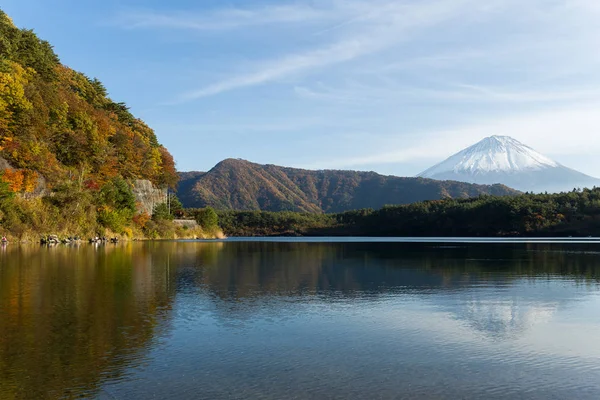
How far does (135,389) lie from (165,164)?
111970mm

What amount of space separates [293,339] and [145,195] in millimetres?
91479

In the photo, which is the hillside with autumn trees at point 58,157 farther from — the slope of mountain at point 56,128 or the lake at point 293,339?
the lake at point 293,339

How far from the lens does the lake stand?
9.27m

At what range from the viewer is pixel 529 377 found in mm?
10016

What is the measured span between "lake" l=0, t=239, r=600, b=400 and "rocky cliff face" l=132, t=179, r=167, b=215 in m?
73.1

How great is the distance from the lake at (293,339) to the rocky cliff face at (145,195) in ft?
240

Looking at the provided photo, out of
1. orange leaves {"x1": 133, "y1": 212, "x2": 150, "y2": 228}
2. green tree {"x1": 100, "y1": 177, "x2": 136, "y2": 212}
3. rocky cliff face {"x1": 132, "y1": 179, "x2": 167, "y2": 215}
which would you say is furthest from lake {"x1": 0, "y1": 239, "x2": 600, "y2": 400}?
rocky cliff face {"x1": 132, "y1": 179, "x2": 167, "y2": 215}

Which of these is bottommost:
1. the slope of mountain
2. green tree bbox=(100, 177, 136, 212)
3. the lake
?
the lake

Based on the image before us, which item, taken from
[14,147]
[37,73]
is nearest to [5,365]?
[14,147]

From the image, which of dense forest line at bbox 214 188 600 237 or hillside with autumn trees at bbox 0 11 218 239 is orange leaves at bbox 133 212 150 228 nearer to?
hillside with autumn trees at bbox 0 11 218 239

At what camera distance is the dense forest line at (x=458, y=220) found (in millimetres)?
129875

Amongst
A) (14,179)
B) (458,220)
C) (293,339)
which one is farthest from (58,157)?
(458,220)

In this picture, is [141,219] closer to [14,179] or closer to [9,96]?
[14,179]

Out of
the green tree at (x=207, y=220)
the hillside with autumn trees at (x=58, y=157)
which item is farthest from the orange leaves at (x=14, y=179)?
the green tree at (x=207, y=220)
